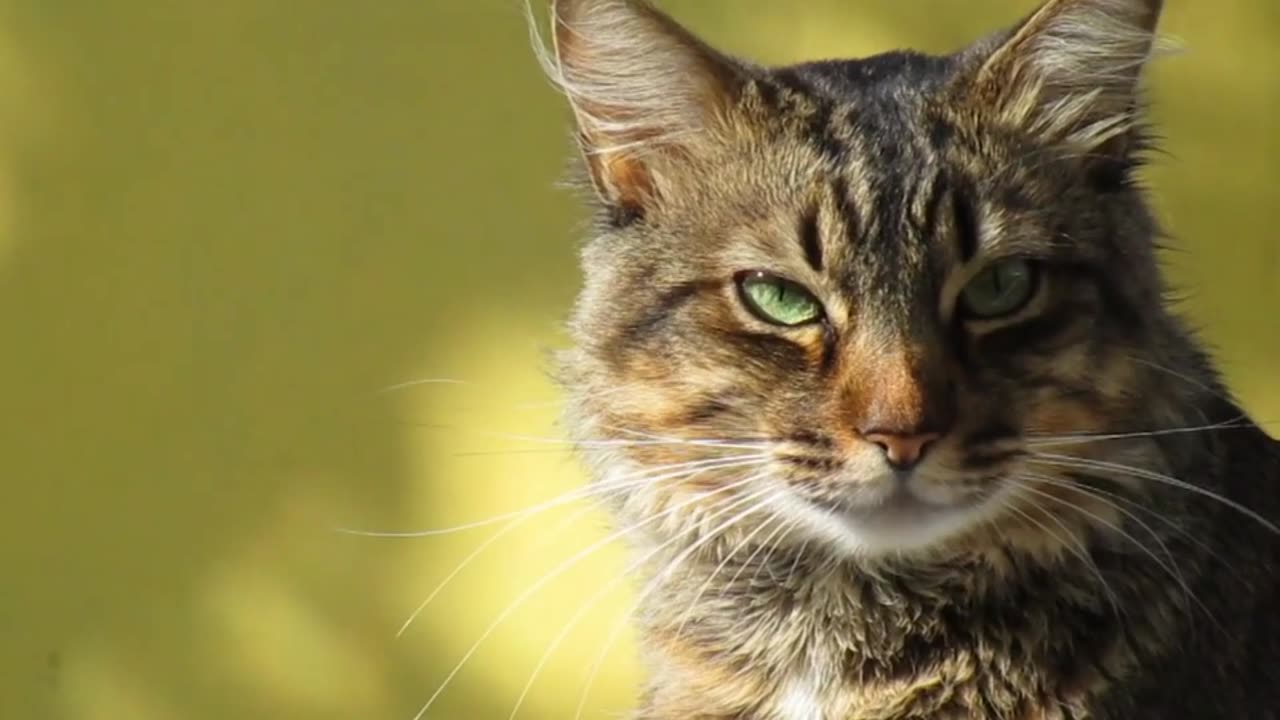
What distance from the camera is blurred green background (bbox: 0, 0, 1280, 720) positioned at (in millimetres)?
1782

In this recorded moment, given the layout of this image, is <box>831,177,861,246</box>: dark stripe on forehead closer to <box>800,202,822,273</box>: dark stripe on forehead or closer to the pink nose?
<box>800,202,822,273</box>: dark stripe on forehead

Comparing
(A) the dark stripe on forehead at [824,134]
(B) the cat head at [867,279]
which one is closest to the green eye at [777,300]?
(B) the cat head at [867,279]

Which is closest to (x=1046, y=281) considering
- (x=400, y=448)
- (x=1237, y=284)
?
(x=1237, y=284)

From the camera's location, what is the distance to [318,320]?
1.84 m

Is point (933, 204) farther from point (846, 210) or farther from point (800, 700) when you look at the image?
point (800, 700)

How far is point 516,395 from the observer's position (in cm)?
187

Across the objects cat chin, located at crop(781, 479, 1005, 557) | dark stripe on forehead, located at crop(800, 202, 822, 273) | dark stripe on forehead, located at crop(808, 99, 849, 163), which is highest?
dark stripe on forehead, located at crop(808, 99, 849, 163)

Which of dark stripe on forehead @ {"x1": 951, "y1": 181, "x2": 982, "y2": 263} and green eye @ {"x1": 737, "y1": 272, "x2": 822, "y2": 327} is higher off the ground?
dark stripe on forehead @ {"x1": 951, "y1": 181, "x2": 982, "y2": 263}

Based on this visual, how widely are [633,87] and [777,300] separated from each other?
228 mm

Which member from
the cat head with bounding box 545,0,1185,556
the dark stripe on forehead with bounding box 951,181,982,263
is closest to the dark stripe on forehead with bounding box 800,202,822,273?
the cat head with bounding box 545,0,1185,556

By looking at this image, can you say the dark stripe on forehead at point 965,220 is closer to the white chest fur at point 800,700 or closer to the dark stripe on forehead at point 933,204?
the dark stripe on forehead at point 933,204

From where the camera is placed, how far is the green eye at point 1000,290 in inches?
45.9

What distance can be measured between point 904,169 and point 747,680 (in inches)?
17.4

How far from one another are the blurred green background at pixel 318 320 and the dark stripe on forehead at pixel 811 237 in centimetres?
62
